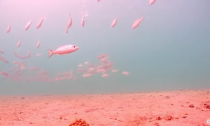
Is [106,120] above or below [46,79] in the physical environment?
below

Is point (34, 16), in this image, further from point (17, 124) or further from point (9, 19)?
point (17, 124)

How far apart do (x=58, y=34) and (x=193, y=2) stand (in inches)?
1667

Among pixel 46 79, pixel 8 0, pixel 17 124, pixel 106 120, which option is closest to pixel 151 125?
pixel 106 120

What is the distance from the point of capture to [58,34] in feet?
187

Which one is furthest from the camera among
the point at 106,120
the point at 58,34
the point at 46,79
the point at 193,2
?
the point at 58,34

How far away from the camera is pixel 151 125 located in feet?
10.3

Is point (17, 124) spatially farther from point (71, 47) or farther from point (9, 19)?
point (9, 19)

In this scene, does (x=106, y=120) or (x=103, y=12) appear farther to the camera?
(x=103, y=12)

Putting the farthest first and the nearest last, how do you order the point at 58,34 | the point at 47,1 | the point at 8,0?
the point at 58,34
the point at 47,1
the point at 8,0

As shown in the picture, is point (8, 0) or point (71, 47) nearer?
point (71, 47)

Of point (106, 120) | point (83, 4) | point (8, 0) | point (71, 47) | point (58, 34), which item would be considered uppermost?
point (58, 34)


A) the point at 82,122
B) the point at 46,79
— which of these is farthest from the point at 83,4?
the point at 82,122

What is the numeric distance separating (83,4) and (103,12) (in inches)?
224

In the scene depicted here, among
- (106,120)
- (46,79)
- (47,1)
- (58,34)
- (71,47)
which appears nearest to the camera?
(106,120)
